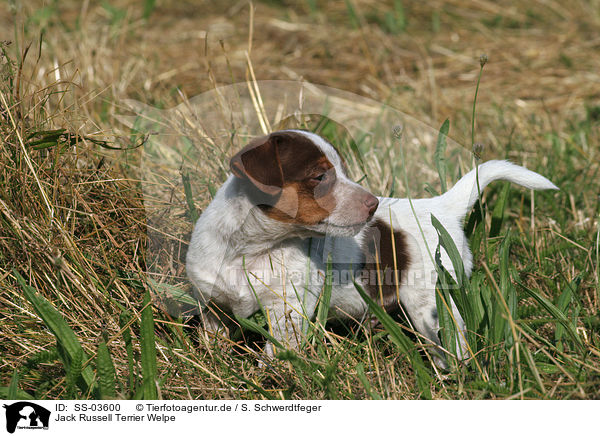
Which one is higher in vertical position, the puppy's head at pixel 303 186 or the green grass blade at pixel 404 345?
the puppy's head at pixel 303 186

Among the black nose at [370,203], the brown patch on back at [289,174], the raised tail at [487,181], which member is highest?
the brown patch on back at [289,174]

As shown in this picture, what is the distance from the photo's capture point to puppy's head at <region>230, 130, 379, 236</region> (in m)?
2.42

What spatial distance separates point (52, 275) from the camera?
2830 mm

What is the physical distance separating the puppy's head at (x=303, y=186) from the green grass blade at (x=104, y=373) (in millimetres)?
840

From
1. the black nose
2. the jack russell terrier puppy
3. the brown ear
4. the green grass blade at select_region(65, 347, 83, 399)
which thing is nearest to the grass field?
the green grass blade at select_region(65, 347, 83, 399)

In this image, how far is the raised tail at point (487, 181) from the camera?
2.82m

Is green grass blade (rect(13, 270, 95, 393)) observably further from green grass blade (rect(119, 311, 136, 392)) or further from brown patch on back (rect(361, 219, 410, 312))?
brown patch on back (rect(361, 219, 410, 312))

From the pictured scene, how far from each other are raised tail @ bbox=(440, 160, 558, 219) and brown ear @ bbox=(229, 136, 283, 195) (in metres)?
1.00
